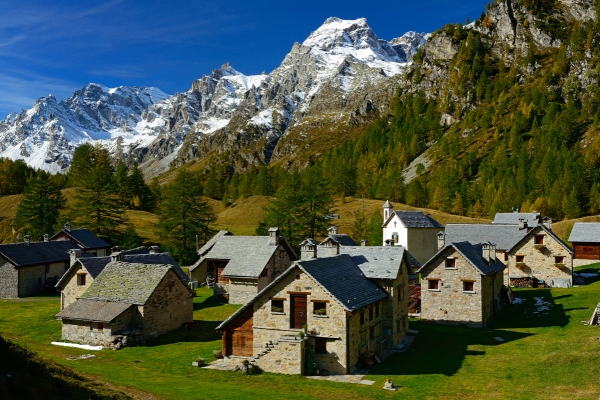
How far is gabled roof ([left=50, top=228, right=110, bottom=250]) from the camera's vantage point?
79812 millimetres

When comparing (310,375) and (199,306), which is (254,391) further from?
(199,306)

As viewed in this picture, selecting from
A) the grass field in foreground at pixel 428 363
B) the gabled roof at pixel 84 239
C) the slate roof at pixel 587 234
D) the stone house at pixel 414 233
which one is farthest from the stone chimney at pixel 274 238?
the slate roof at pixel 587 234

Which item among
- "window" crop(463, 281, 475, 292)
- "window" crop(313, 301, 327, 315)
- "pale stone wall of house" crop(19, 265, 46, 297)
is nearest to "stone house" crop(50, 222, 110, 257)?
"pale stone wall of house" crop(19, 265, 46, 297)

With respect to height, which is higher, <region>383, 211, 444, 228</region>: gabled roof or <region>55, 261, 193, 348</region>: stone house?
<region>383, 211, 444, 228</region>: gabled roof

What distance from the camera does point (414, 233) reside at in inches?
3113

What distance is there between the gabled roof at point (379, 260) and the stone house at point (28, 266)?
43.5 meters

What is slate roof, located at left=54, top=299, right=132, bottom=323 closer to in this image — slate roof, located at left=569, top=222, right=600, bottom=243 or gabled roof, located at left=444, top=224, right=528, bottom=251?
gabled roof, located at left=444, top=224, right=528, bottom=251

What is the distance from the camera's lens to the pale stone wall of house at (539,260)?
208ft

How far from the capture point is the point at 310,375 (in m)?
32.5

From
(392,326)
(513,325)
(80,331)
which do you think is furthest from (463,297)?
(80,331)

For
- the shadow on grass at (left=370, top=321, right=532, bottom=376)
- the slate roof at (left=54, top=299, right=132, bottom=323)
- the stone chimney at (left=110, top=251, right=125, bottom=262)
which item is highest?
the stone chimney at (left=110, top=251, right=125, bottom=262)

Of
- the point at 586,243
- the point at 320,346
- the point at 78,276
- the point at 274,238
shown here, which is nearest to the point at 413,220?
the point at 586,243

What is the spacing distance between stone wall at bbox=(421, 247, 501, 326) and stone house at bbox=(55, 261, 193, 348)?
75.9 ft

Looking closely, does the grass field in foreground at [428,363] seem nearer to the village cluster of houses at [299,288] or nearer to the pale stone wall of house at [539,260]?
the village cluster of houses at [299,288]
